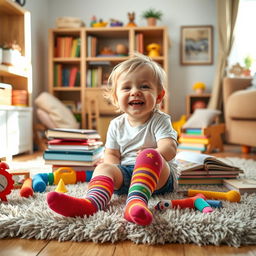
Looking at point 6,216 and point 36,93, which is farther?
point 36,93

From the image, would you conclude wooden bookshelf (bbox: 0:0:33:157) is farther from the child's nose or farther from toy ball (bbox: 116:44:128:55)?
the child's nose

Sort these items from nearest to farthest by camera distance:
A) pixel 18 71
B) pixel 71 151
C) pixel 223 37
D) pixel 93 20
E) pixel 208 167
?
pixel 208 167 < pixel 71 151 < pixel 18 71 < pixel 223 37 < pixel 93 20

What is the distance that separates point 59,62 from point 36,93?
0.47m

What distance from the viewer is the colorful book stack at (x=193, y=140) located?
2.69 metres

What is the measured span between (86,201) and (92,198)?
0.03 metres

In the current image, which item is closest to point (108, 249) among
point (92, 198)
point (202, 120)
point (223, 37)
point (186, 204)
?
point (92, 198)

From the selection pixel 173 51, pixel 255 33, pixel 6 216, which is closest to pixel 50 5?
pixel 173 51

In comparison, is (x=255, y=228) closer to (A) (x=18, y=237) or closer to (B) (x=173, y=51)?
(A) (x=18, y=237)

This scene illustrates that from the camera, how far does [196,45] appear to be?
3893 mm

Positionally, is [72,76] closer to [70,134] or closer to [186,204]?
[70,134]

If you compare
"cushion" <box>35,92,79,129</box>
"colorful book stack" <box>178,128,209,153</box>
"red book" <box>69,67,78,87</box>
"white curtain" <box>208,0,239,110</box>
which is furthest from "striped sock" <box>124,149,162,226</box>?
"red book" <box>69,67,78,87</box>

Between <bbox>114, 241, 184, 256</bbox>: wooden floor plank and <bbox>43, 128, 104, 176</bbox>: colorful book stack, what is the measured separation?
733mm

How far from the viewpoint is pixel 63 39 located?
3578 mm

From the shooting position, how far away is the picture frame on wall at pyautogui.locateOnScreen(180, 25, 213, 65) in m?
3.85
